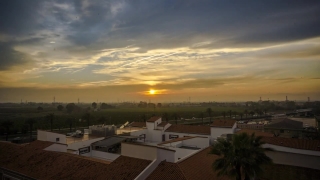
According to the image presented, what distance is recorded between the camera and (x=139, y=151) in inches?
622

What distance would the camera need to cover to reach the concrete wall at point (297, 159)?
55.5 ft

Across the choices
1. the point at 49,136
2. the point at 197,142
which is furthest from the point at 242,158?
the point at 49,136

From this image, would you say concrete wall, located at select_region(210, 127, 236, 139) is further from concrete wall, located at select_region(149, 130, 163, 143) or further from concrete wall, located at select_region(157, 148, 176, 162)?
concrete wall, located at select_region(157, 148, 176, 162)

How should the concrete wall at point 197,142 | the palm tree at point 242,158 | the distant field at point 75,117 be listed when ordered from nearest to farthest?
1. the palm tree at point 242,158
2. the concrete wall at point 197,142
3. the distant field at point 75,117

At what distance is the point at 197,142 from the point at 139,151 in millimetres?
10189

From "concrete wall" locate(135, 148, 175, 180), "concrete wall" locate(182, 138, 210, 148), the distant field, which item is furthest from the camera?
the distant field

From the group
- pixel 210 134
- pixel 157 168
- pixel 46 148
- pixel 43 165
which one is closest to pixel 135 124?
pixel 210 134

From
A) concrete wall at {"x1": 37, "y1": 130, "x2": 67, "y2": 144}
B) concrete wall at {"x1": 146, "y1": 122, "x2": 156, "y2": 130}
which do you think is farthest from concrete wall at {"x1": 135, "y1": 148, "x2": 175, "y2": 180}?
concrete wall at {"x1": 146, "y1": 122, "x2": 156, "y2": 130}

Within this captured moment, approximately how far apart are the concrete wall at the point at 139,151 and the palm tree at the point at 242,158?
463 cm

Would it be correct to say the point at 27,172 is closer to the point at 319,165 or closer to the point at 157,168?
the point at 157,168

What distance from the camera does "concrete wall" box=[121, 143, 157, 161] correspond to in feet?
49.4

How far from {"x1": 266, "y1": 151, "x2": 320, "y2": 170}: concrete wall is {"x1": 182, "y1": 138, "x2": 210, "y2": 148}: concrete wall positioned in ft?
23.1

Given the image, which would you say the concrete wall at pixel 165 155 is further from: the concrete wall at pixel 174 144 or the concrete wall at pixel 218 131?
the concrete wall at pixel 218 131

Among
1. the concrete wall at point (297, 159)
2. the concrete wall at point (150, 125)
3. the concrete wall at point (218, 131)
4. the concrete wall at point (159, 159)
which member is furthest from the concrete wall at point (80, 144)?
the concrete wall at point (297, 159)
